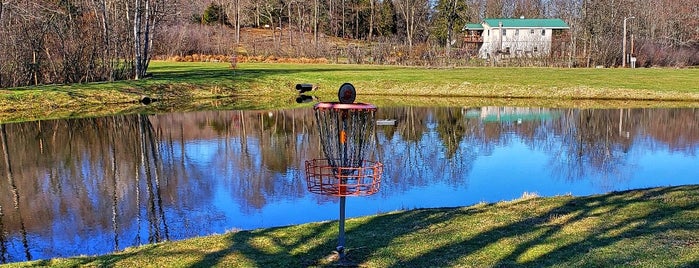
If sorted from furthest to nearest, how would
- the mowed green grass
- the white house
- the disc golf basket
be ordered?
1. the white house
2. the mowed green grass
3. the disc golf basket

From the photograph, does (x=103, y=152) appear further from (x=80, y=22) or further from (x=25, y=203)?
(x=80, y=22)

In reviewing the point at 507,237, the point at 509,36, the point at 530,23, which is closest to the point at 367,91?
the point at 507,237

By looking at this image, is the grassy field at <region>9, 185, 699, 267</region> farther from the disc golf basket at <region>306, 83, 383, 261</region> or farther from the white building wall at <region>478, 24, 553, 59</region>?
the white building wall at <region>478, 24, 553, 59</region>

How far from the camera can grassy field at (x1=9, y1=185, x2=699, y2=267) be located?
6828 mm

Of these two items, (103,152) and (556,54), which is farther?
(556,54)

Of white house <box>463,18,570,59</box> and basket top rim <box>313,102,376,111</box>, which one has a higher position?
white house <box>463,18,570,59</box>

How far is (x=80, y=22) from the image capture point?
35.5 m

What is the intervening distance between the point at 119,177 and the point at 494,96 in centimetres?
2559

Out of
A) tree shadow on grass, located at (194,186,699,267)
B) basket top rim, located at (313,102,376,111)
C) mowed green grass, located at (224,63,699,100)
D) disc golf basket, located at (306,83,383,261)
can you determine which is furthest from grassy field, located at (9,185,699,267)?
mowed green grass, located at (224,63,699,100)

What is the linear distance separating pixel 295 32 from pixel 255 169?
237 feet

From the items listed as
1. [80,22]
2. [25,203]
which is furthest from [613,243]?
[80,22]

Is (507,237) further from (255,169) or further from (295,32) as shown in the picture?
(295,32)

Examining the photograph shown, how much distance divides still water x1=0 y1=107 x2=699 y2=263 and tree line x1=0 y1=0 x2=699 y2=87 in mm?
9796

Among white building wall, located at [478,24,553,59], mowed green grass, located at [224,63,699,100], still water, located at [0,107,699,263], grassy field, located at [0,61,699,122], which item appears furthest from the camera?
white building wall, located at [478,24,553,59]
